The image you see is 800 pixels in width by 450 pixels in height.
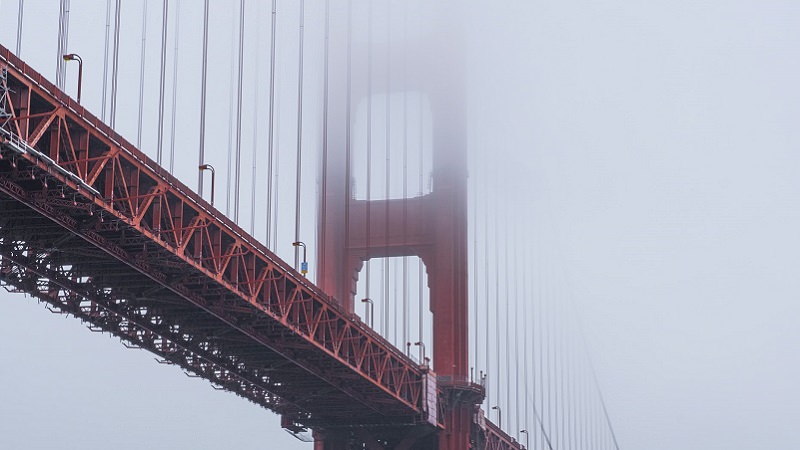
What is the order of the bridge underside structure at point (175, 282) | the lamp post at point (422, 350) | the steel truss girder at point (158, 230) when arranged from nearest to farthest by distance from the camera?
the steel truss girder at point (158, 230)
the bridge underside structure at point (175, 282)
the lamp post at point (422, 350)

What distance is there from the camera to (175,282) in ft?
116

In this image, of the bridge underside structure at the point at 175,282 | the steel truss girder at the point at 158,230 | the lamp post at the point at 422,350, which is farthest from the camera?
the lamp post at the point at 422,350

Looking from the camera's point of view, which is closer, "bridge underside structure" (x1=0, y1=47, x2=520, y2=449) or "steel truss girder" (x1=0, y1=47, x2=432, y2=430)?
"steel truss girder" (x1=0, y1=47, x2=432, y2=430)

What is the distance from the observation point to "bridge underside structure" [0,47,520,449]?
28.5 m

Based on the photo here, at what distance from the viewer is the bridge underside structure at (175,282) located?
28500 mm

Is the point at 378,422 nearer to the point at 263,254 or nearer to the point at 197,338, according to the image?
the point at 197,338

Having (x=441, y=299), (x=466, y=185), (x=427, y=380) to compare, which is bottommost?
(x=427, y=380)

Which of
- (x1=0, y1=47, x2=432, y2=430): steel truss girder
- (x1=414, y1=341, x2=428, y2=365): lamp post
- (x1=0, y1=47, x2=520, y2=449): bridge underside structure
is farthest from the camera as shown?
(x1=414, y1=341, x2=428, y2=365): lamp post

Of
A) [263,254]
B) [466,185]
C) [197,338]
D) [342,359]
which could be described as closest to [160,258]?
[263,254]

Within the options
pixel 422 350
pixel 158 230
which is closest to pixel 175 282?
pixel 158 230

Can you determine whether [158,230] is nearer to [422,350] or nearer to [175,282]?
[175,282]

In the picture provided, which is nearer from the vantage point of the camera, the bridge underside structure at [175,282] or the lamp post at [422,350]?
the bridge underside structure at [175,282]

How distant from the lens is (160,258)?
110 feet

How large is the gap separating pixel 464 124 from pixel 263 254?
25.0 meters
